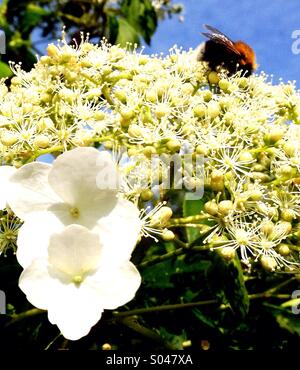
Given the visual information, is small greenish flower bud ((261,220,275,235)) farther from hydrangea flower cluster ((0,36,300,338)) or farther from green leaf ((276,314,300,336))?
green leaf ((276,314,300,336))

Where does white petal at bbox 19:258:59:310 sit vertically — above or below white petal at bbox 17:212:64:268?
below

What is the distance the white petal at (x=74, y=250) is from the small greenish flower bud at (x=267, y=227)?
403mm

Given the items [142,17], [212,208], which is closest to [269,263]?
[212,208]

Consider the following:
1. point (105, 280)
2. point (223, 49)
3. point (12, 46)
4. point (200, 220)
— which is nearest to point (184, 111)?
point (200, 220)

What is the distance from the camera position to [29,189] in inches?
47.9

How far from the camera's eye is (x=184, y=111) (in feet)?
5.23

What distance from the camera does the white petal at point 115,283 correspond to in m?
1.16

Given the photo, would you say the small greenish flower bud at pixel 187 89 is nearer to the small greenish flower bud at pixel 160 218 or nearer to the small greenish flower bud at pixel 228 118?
the small greenish flower bud at pixel 228 118

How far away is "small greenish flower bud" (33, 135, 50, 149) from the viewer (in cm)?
140

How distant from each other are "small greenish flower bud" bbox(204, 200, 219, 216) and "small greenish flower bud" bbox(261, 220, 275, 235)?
0.36 feet

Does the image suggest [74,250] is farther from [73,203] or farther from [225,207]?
[225,207]

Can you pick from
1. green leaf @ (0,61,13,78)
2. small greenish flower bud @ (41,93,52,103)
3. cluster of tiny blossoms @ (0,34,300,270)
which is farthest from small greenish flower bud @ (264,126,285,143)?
green leaf @ (0,61,13,78)

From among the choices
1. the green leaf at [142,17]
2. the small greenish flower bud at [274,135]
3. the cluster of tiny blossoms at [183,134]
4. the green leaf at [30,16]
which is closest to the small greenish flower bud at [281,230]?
the cluster of tiny blossoms at [183,134]

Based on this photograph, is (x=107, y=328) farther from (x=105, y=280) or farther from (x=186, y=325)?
(x=105, y=280)
